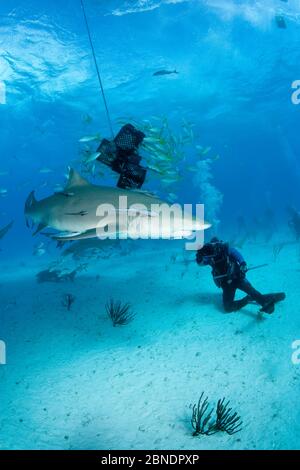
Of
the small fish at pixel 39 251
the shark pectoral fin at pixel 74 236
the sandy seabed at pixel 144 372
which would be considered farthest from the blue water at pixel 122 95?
the shark pectoral fin at pixel 74 236

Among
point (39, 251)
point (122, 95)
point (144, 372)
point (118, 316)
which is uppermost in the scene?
point (122, 95)

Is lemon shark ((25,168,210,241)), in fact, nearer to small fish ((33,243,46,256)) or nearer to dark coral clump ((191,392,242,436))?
dark coral clump ((191,392,242,436))

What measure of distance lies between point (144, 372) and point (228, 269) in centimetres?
299

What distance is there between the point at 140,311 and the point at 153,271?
4398 millimetres

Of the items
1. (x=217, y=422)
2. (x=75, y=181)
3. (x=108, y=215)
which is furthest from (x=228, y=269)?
(x=108, y=215)

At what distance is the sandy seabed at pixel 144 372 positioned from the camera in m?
3.75

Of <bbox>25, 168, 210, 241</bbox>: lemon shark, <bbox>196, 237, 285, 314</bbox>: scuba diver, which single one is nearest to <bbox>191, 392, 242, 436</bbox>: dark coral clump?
<bbox>25, 168, 210, 241</bbox>: lemon shark

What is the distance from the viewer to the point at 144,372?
196 inches

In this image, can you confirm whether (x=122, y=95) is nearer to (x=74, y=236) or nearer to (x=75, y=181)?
(x=75, y=181)

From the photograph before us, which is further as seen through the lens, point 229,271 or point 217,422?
point 229,271

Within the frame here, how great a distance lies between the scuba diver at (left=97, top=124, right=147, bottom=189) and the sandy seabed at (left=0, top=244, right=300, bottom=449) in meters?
3.27

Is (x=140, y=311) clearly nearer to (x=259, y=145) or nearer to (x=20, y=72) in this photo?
(x=20, y=72)

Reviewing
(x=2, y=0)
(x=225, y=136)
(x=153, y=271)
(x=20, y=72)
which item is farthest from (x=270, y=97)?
(x=153, y=271)

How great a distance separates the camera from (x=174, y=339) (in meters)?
6.04
